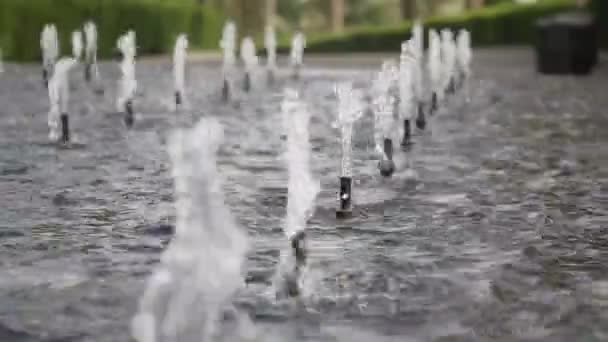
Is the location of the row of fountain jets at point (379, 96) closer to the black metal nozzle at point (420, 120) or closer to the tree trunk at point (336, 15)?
the black metal nozzle at point (420, 120)

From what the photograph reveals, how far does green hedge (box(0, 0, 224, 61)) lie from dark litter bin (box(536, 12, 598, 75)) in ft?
37.7

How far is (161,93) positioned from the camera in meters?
16.3

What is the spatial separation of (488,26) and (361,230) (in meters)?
28.1

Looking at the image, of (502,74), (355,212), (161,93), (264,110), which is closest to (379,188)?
(355,212)

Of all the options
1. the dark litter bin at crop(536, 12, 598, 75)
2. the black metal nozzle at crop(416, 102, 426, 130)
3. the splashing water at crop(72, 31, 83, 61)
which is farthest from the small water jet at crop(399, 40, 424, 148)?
the splashing water at crop(72, 31, 83, 61)

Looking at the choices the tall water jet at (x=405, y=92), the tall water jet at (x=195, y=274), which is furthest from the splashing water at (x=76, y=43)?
the tall water jet at (x=195, y=274)

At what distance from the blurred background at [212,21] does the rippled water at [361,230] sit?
13.1m

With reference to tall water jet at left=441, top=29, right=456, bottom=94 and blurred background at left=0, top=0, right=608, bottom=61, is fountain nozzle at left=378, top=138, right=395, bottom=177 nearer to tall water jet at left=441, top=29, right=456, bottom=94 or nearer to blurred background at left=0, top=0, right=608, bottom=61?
tall water jet at left=441, top=29, right=456, bottom=94

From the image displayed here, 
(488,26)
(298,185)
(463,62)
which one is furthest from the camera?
(488,26)

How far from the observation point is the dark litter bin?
19.4 m

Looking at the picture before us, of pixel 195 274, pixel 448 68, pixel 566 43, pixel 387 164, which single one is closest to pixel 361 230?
pixel 387 164

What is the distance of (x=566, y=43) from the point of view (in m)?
19.5

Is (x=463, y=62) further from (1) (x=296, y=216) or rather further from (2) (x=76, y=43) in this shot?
(1) (x=296, y=216)

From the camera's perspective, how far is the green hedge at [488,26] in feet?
108
